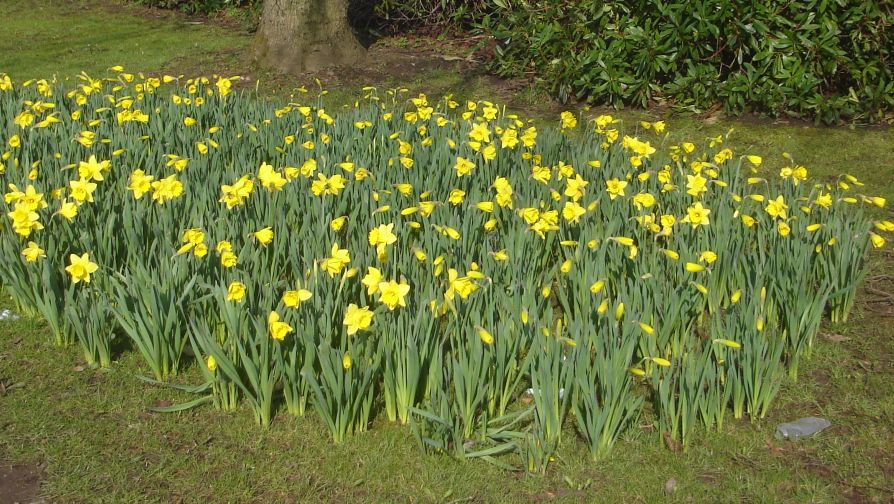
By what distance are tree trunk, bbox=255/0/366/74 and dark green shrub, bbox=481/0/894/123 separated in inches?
78.6

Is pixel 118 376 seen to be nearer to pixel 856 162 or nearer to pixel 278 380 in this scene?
pixel 278 380

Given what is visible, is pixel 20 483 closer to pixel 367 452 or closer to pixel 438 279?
pixel 367 452

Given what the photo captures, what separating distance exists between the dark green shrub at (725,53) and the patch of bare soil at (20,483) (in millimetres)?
5278

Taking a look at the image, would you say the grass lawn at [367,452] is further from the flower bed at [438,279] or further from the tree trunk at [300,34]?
the tree trunk at [300,34]

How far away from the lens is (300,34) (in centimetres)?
849

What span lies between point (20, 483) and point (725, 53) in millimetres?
5992

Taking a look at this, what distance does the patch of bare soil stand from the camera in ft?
8.85

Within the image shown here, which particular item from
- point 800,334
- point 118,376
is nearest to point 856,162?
point 800,334

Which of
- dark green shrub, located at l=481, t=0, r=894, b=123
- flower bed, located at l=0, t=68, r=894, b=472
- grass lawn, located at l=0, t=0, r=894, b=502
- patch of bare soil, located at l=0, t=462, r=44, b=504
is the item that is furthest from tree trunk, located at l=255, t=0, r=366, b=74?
patch of bare soil, located at l=0, t=462, r=44, b=504

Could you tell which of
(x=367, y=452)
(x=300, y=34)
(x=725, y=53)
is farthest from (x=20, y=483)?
(x=300, y=34)

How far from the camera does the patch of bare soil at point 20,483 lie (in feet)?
8.85

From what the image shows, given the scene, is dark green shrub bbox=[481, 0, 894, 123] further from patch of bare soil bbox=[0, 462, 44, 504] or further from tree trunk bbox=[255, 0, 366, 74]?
patch of bare soil bbox=[0, 462, 44, 504]

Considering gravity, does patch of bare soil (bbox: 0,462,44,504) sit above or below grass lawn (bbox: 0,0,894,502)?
below

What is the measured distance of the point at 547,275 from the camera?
11.7 feet
